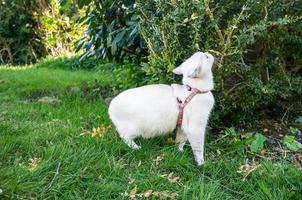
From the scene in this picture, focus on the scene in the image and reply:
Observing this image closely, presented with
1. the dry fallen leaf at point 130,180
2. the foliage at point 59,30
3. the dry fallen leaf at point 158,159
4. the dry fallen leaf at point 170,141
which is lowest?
the foliage at point 59,30

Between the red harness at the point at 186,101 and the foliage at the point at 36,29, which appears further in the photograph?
the foliage at the point at 36,29

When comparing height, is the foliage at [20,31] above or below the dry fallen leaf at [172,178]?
below

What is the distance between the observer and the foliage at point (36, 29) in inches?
457

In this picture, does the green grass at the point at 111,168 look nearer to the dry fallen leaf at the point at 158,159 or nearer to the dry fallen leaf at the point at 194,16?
the dry fallen leaf at the point at 158,159

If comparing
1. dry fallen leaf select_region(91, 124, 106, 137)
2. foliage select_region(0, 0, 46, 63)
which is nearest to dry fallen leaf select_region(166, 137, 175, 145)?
dry fallen leaf select_region(91, 124, 106, 137)

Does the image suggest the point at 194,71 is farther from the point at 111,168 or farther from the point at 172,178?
the point at 111,168

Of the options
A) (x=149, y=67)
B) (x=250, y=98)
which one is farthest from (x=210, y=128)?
(x=149, y=67)

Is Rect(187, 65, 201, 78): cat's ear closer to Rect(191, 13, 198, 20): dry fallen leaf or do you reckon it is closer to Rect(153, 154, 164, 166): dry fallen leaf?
Rect(191, 13, 198, 20): dry fallen leaf

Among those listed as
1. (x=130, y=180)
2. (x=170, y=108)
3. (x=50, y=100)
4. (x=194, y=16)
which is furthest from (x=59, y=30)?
(x=130, y=180)

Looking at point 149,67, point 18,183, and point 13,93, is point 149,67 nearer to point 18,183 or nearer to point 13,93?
point 18,183

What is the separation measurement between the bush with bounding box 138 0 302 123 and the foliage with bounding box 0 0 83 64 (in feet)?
26.8

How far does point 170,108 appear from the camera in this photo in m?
3.08

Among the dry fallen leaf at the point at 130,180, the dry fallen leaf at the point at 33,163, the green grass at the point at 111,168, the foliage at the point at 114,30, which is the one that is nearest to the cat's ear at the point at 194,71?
the green grass at the point at 111,168

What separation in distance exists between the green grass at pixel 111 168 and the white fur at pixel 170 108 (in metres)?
0.13
